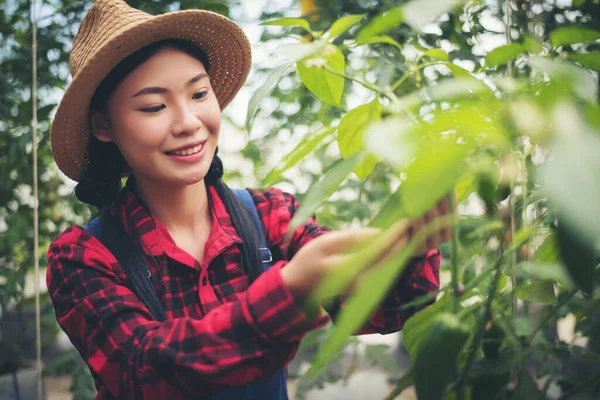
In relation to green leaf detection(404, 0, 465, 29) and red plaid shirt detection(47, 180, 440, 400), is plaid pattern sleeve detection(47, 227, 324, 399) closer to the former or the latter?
red plaid shirt detection(47, 180, 440, 400)

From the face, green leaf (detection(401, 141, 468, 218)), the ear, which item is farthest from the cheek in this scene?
green leaf (detection(401, 141, 468, 218))

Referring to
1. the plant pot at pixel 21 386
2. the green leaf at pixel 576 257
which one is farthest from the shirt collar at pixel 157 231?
the plant pot at pixel 21 386

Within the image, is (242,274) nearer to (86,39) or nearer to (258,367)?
(258,367)

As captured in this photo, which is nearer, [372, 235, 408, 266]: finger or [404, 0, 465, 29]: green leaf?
[404, 0, 465, 29]: green leaf

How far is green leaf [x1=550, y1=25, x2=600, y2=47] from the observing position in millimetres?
363

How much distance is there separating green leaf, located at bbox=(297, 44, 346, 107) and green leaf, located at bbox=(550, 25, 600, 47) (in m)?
0.23

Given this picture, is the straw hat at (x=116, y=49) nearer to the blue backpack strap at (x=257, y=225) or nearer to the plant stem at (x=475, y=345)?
the blue backpack strap at (x=257, y=225)

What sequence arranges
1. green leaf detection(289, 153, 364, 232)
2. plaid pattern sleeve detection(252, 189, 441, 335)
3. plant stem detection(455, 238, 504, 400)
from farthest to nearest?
plaid pattern sleeve detection(252, 189, 441, 335) < plant stem detection(455, 238, 504, 400) < green leaf detection(289, 153, 364, 232)

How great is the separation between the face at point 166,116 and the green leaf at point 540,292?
1.70 ft

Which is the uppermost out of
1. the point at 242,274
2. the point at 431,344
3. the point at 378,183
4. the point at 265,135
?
the point at 431,344

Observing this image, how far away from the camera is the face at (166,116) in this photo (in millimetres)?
803

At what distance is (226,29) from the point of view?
94cm

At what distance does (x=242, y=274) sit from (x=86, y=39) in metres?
0.48

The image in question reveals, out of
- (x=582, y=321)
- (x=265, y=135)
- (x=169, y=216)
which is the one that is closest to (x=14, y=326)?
(x=265, y=135)
